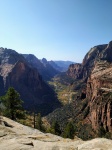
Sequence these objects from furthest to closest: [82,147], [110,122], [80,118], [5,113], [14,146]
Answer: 1. [80,118]
2. [110,122]
3. [5,113]
4. [14,146]
5. [82,147]

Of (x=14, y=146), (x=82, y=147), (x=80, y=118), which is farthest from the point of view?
(x=80, y=118)

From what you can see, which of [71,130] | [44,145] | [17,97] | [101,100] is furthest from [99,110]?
[44,145]

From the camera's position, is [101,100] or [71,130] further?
[101,100]

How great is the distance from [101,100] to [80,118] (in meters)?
25.6

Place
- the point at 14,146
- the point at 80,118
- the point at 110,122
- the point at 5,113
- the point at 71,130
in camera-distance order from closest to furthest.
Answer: the point at 14,146 → the point at 5,113 → the point at 71,130 → the point at 110,122 → the point at 80,118

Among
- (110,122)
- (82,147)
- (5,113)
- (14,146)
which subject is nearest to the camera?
(82,147)

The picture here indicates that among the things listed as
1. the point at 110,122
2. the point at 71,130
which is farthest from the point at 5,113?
the point at 110,122

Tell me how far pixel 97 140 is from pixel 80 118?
563 ft

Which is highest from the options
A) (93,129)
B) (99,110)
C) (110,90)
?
(110,90)

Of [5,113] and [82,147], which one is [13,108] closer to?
[5,113]

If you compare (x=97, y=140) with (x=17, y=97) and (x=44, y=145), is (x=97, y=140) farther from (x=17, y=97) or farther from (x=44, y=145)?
(x=17, y=97)

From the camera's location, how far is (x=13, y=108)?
6328cm

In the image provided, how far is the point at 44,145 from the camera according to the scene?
1755 centimetres

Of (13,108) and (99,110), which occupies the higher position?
(13,108)
